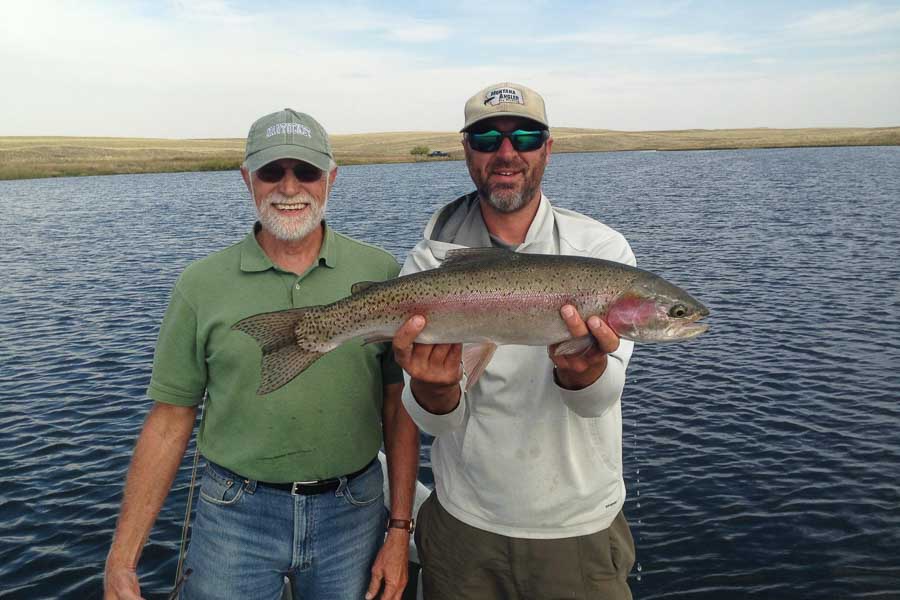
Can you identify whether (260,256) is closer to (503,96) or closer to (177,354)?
(177,354)

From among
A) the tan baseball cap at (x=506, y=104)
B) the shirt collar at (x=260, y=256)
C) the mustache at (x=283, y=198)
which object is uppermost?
the tan baseball cap at (x=506, y=104)

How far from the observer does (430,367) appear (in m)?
3.22

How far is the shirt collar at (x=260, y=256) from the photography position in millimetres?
3607

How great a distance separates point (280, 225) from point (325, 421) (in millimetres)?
995

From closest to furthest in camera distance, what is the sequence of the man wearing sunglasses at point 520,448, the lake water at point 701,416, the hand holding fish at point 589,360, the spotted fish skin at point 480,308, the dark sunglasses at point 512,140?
the hand holding fish at point 589,360
the man wearing sunglasses at point 520,448
the spotted fish skin at point 480,308
the dark sunglasses at point 512,140
the lake water at point 701,416

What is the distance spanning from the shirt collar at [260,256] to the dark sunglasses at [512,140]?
894mm

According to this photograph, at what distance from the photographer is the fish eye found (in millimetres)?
3491

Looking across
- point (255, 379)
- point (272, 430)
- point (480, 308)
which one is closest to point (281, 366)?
point (255, 379)

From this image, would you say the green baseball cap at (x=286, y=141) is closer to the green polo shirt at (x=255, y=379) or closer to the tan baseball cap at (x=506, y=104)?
the green polo shirt at (x=255, y=379)

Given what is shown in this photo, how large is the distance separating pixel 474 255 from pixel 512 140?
63 centimetres

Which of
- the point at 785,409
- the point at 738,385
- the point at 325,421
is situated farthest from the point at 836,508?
the point at 325,421

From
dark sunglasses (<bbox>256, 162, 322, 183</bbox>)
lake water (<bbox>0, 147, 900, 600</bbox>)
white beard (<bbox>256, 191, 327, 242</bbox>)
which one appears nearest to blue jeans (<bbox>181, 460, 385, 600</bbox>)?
white beard (<bbox>256, 191, 327, 242</bbox>)

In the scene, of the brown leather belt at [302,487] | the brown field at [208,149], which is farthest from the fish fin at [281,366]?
the brown field at [208,149]

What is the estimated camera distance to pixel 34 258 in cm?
2483
